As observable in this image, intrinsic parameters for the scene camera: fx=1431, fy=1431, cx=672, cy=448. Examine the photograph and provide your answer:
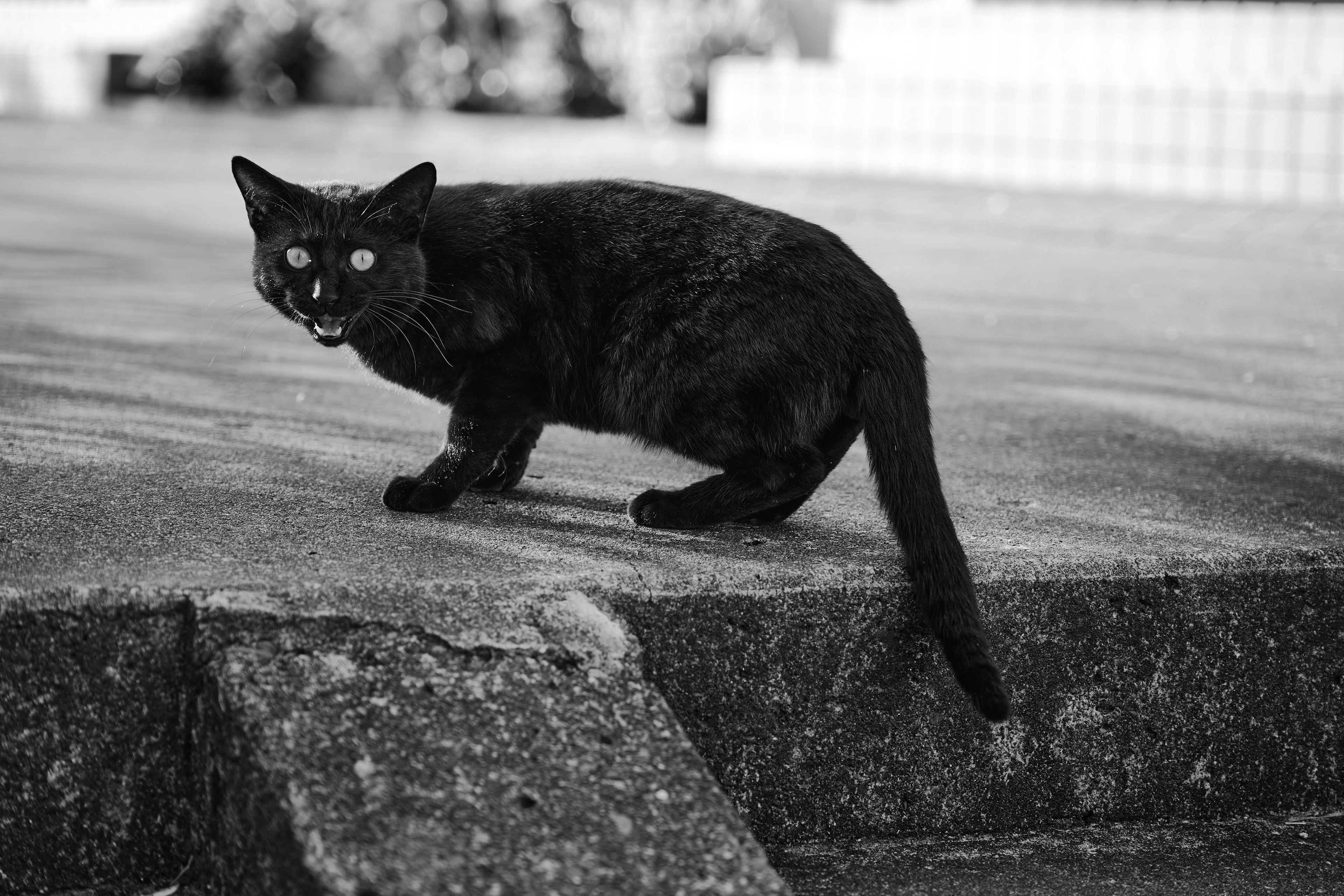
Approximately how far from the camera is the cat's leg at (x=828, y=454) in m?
2.70

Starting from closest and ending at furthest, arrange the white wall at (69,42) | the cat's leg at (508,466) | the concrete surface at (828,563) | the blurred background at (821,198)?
the concrete surface at (828,563)
the cat's leg at (508,466)
the blurred background at (821,198)
the white wall at (69,42)

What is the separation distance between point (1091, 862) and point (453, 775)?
115 centimetres

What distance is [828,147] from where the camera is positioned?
32.2 feet

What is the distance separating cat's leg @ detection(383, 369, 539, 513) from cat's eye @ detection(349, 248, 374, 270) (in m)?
0.29

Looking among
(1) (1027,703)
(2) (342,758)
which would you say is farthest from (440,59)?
(2) (342,758)

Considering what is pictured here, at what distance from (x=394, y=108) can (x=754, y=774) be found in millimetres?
12855

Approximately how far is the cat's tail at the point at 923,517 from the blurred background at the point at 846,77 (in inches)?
262

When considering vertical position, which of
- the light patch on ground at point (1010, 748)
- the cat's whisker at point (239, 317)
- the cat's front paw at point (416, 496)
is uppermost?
the cat's front paw at point (416, 496)

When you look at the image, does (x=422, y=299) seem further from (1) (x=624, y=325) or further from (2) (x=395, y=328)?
(1) (x=624, y=325)

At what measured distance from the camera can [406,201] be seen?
2.65m

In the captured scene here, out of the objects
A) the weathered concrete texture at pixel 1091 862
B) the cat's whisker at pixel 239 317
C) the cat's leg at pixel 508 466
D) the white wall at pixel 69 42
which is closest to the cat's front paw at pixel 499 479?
the cat's leg at pixel 508 466

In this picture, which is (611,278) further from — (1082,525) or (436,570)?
(1082,525)

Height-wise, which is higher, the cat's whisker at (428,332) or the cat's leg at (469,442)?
the cat's whisker at (428,332)

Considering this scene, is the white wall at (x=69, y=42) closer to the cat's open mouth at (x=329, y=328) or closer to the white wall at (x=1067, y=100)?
the white wall at (x=1067, y=100)
